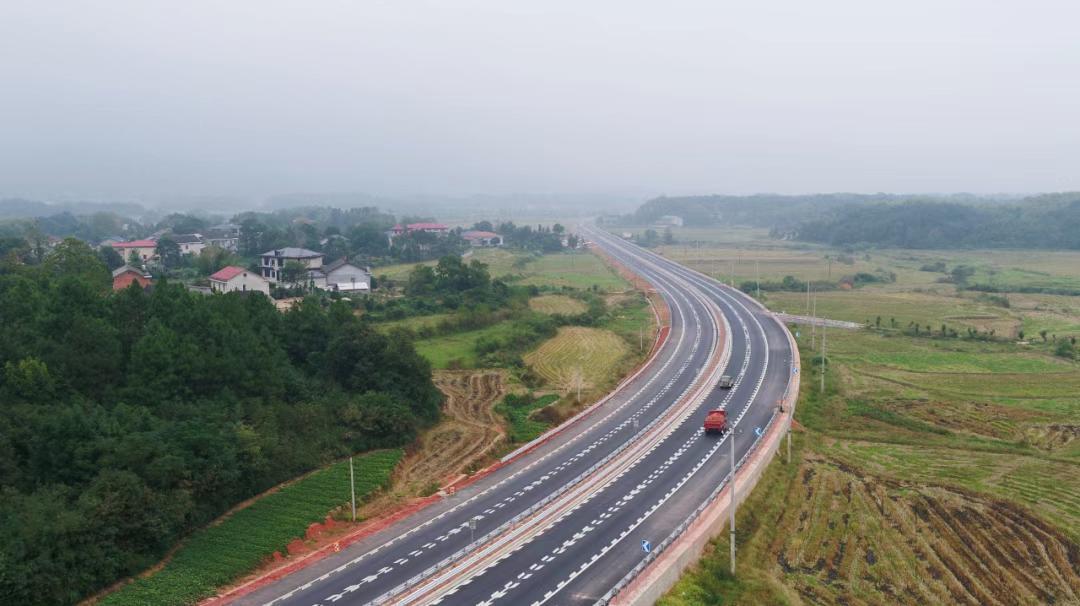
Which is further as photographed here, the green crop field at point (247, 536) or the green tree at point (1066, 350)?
the green tree at point (1066, 350)

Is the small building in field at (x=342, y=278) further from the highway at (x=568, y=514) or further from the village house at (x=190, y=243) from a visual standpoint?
the highway at (x=568, y=514)

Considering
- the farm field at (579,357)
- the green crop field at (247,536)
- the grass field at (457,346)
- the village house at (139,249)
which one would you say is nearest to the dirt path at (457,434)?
the green crop field at (247,536)

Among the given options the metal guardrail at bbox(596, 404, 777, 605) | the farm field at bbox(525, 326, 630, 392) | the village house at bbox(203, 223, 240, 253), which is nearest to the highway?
the metal guardrail at bbox(596, 404, 777, 605)

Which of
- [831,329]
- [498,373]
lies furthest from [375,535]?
[831,329]

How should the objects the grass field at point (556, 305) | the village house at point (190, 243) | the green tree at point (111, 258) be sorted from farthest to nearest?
the village house at point (190, 243) → the green tree at point (111, 258) → the grass field at point (556, 305)

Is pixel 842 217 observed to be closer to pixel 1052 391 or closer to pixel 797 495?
pixel 1052 391

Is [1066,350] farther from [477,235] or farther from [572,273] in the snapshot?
[477,235]

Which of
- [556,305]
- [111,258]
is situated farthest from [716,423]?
[111,258]

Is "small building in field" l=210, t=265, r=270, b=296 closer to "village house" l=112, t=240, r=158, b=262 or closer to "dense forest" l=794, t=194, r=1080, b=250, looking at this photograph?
"village house" l=112, t=240, r=158, b=262
